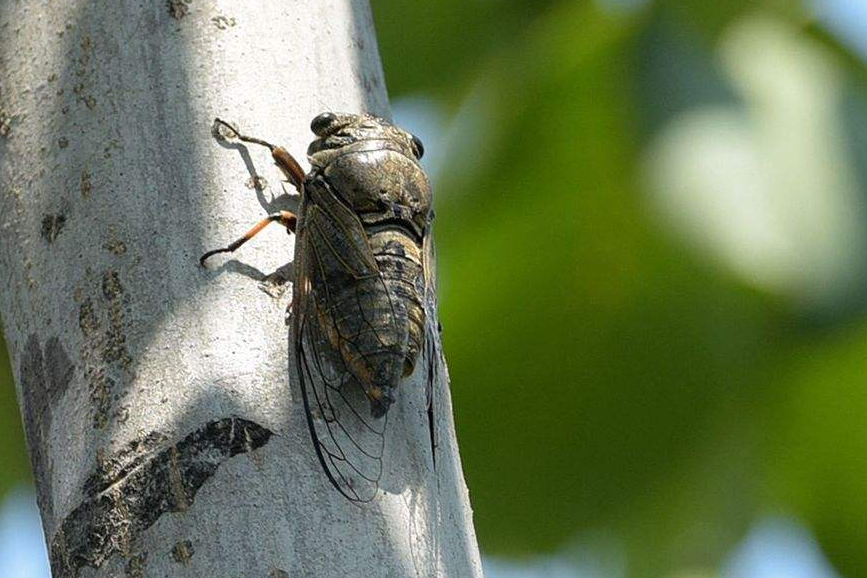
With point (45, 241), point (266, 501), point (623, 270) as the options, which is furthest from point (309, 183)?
point (623, 270)

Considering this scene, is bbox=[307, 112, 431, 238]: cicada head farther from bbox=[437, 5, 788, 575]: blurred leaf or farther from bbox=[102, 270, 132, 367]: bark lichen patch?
bbox=[437, 5, 788, 575]: blurred leaf

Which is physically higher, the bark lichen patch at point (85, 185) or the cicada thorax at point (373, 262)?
the bark lichen patch at point (85, 185)

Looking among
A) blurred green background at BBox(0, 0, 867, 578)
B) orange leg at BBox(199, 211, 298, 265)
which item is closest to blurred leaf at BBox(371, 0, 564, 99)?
blurred green background at BBox(0, 0, 867, 578)

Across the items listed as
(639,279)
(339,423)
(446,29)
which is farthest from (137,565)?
(446,29)

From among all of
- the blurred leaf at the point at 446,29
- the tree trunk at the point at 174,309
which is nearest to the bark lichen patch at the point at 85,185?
the tree trunk at the point at 174,309

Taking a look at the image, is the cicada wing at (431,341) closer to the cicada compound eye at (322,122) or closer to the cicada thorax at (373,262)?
the cicada thorax at (373,262)
